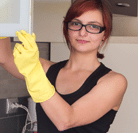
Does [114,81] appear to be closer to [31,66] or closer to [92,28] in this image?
[92,28]

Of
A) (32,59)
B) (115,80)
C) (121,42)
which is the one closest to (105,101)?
(115,80)

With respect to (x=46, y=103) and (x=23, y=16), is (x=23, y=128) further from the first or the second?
(x=23, y=16)

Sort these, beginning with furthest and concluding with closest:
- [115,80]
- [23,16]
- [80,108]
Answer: [115,80] < [80,108] < [23,16]

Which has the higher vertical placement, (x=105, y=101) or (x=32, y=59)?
(x=32, y=59)

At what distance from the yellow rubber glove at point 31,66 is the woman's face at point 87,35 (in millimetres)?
363

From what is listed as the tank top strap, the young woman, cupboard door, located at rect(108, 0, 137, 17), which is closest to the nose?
the young woman

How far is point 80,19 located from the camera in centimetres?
118

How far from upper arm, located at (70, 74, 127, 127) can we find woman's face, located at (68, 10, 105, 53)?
19 centimetres

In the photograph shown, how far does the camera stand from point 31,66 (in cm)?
82

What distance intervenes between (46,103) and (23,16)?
12.2 inches

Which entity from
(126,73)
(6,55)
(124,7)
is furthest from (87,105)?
(124,7)

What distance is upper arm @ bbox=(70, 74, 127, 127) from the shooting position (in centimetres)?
99

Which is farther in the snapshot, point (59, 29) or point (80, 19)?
point (59, 29)

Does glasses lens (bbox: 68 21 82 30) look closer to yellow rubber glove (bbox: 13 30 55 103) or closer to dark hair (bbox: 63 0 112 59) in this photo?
dark hair (bbox: 63 0 112 59)
